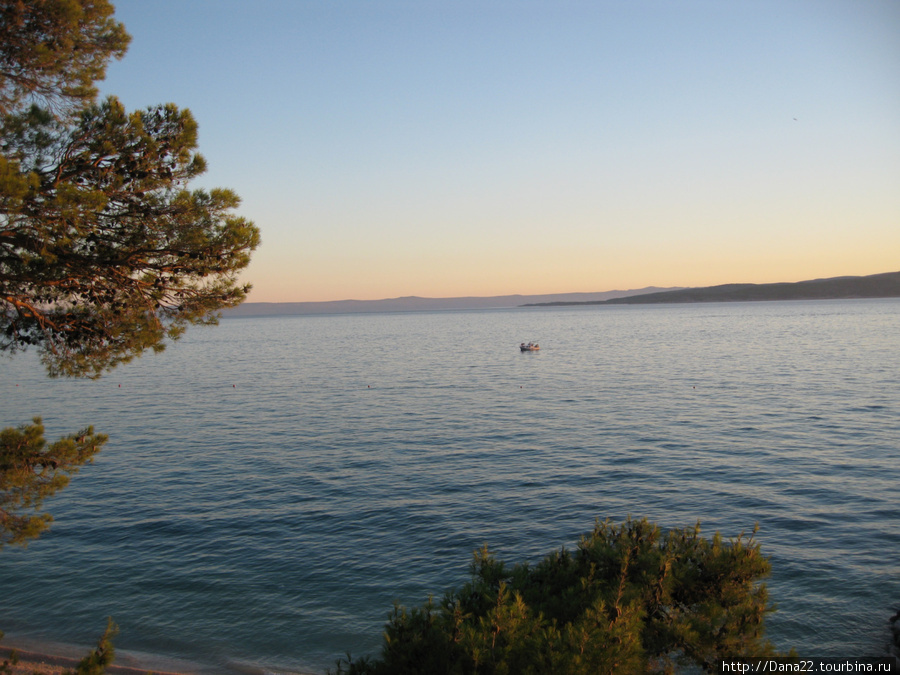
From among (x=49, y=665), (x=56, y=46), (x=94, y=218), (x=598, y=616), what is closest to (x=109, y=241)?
(x=94, y=218)

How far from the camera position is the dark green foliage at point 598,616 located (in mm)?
7133

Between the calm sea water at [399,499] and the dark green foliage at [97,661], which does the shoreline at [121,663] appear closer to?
the calm sea water at [399,499]

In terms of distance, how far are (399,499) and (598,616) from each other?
1739 cm

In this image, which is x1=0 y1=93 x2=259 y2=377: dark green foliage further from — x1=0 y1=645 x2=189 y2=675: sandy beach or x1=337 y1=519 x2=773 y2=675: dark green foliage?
x1=337 y1=519 x2=773 y2=675: dark green foliage

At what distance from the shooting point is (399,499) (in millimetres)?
24031

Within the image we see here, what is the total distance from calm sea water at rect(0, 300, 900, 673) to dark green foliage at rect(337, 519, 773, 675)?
692 centimetres

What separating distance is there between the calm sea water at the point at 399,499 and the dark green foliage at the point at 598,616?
22.7 ft

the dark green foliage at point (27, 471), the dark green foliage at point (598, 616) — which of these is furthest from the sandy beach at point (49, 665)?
the dark green foliage at point (598, 616)

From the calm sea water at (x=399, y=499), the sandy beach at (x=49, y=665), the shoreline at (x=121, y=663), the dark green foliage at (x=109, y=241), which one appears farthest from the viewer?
the calm sea water at (x=399, y=499)

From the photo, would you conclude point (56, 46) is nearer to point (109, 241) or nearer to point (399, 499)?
point (109, 241)

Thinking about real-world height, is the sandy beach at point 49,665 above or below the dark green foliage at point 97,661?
below

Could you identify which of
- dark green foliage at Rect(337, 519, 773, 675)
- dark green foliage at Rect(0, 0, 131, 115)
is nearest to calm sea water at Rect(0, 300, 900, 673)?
dark green foliage at Rect(337, 519, 773, 675)

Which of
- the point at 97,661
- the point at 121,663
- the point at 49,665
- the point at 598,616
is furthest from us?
the point at 121,663

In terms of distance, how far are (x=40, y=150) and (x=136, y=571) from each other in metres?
13.1
